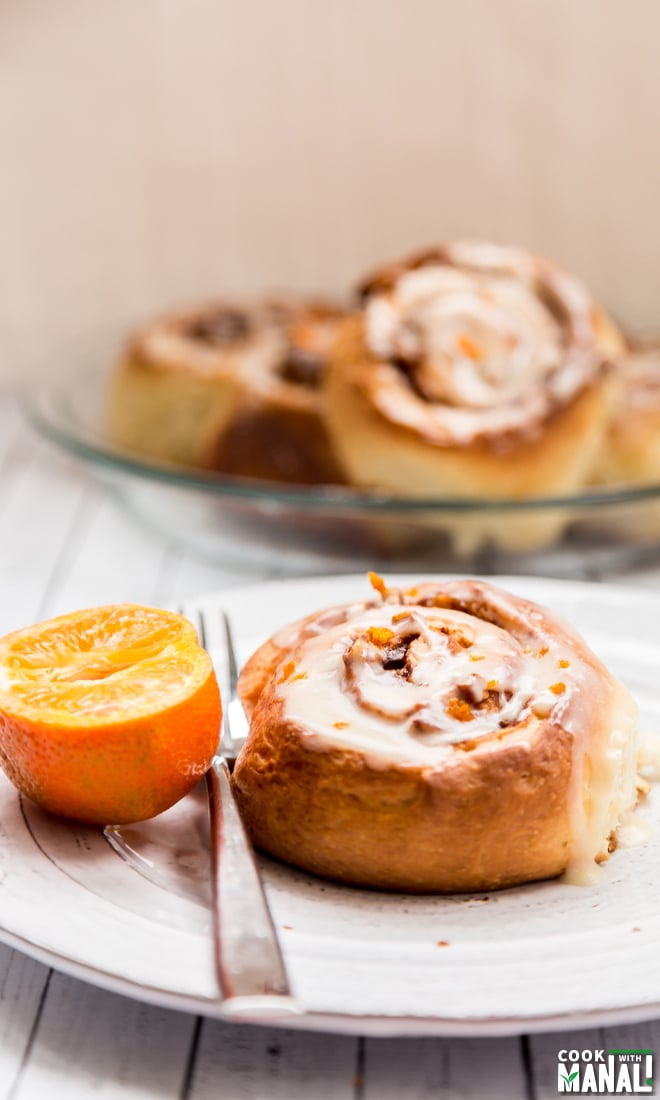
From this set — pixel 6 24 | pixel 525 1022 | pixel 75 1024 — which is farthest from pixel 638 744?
pixel 6 24

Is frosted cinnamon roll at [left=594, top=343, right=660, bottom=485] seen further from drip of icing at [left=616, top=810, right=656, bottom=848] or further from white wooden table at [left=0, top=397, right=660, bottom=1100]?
white wooden table at [left=0, top=397, right=660, bottom=1100]

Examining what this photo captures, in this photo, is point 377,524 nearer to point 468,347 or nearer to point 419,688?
point 468,347

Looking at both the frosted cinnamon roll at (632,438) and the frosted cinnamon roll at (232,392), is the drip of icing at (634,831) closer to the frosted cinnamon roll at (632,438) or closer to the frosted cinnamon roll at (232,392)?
the frosted cinnamon roll at (632,438)

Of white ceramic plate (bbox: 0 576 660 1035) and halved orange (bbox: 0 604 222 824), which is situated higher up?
halved orange (bbox: 0 604 222 824)

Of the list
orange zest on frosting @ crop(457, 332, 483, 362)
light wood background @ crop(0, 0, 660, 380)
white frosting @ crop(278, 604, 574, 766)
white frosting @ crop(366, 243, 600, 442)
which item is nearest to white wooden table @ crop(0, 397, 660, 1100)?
white frosting @ crop(278, 604, 574, 766)

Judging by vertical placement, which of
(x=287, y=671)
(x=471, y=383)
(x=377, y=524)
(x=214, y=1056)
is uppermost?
(x=287, y=671)

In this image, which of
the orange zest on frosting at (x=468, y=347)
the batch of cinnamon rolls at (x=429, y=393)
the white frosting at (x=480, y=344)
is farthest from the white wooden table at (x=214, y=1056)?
the orange zest on frosting at (x=468, y=347)

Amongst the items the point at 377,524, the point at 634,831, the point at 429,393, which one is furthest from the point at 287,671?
the point at 429,393
